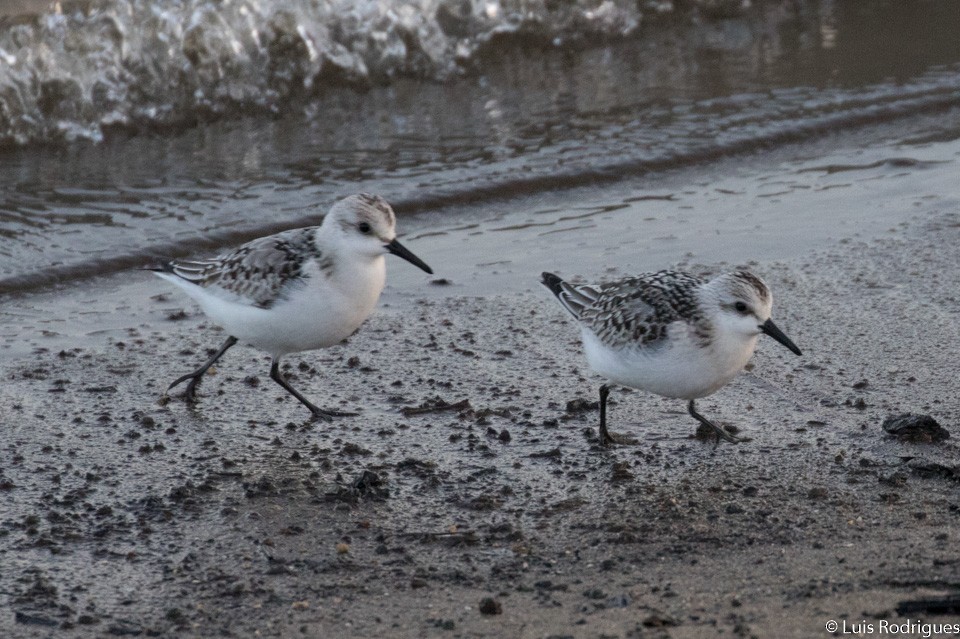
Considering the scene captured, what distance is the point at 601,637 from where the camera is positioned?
3609 millimetres

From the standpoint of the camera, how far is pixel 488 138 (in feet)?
31.6

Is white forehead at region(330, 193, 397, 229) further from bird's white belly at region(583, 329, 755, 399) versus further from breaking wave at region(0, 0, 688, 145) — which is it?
breaking wave at region(0, 0, 688, 145)

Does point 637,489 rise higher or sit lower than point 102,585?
lower

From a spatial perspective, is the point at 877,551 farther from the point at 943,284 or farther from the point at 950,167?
the point at 950,167

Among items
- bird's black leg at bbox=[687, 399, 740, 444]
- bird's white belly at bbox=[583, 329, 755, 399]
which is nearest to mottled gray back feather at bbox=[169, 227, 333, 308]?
bird's white belly at bbox=[583, 329, 755, 399]

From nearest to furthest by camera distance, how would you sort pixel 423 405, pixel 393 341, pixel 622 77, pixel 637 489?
pixel 637 489, pixel 423 405, pixel 393 341, pixel 622 77

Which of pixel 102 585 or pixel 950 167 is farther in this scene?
pixel 950 167

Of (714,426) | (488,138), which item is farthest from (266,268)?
(488,138)

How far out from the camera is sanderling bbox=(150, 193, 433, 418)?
547 centimetres

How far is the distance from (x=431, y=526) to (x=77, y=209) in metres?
4.59

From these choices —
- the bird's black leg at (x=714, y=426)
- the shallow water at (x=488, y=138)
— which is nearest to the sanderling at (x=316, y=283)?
the bird's black leg at (x=714, y=426)

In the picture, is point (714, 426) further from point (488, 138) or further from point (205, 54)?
point (205, 54)

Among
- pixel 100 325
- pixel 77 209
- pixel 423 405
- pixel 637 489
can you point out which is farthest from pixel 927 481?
pixel 77 209

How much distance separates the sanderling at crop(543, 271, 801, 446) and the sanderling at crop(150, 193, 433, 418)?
0.88 m
